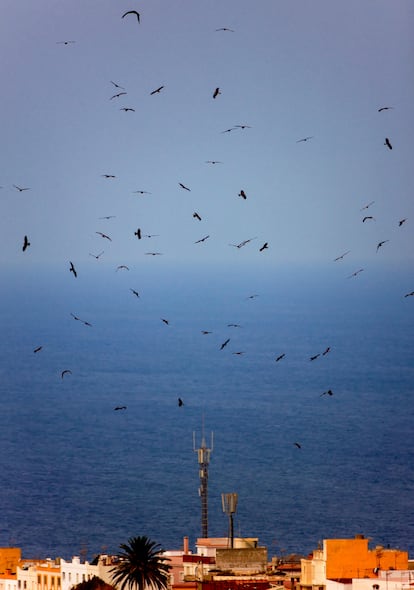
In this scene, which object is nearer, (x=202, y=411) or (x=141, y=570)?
(x=141, y=570)

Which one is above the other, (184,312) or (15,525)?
(184,312)

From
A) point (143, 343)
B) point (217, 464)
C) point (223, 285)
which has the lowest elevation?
point (217, 464)

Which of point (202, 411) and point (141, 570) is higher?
point (202, 411)

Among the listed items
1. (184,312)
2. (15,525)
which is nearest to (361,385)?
(184,312)

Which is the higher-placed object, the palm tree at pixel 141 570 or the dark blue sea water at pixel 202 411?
the dark blue sea water at pixel 202 411

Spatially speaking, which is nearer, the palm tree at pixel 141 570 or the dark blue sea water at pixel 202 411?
the palm tree at pixel 141 570

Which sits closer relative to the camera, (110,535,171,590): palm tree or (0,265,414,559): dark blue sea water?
(110,535,171,590): palm tree

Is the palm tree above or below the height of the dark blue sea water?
below

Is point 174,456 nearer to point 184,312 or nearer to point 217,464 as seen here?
point 217,464
